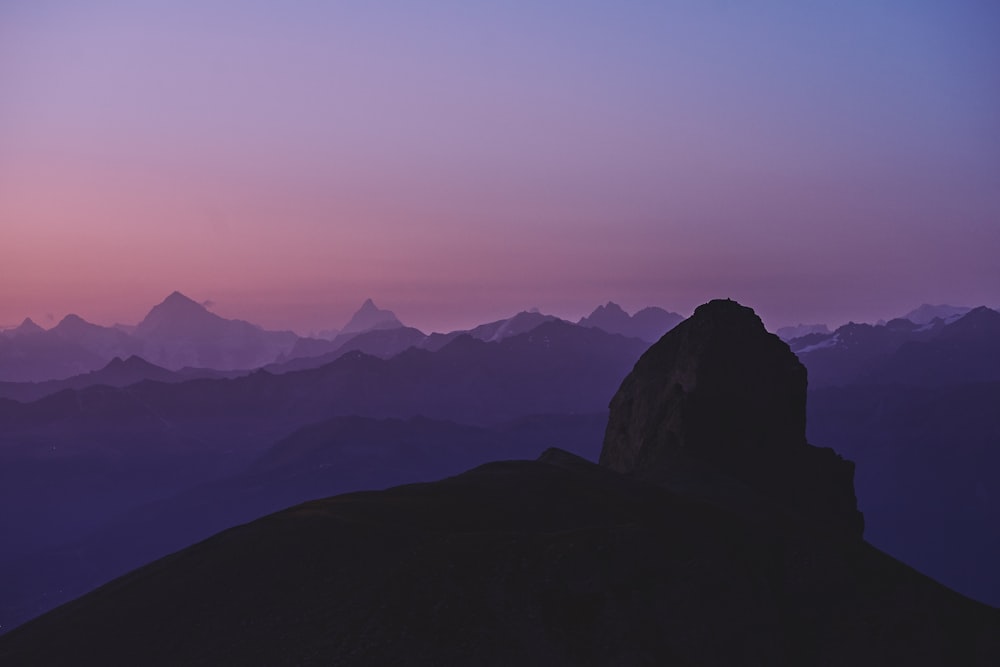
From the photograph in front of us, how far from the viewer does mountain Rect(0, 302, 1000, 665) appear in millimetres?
43312

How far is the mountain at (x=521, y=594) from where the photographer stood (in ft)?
142

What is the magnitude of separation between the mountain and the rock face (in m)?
27.0

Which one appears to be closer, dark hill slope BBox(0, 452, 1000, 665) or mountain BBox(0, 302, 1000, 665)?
dark hill slope BBox(0, 452, 1000, 665)

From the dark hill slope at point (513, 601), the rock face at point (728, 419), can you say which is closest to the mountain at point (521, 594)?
the dark hill slope at point (513, 601)

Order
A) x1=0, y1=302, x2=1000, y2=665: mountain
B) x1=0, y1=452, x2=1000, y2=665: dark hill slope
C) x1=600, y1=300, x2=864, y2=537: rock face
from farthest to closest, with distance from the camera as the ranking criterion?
x1=600, y1=300, x2=864, y2=537: rock face, x1=0, y1=302, x2=1000, y2=665: mountain, x1=0, y1=452, x2=1000, y2=665: dark hill slope

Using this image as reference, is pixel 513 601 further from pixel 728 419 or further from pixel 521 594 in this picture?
pixel 728 419

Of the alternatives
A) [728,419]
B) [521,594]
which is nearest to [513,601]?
[521,594]

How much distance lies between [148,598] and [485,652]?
804 inches

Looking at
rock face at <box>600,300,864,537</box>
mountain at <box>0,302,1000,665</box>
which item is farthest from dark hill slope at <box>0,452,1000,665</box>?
rock face at <box>600,300,864,537</box>

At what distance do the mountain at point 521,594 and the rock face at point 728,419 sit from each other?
27.0 m

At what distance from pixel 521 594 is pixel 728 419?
54.2 metres

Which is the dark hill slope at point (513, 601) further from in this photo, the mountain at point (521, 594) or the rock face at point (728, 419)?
the rock face at point (728, 419)

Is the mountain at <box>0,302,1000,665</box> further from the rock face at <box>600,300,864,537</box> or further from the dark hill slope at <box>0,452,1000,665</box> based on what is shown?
the rock face at <box>600,300,864,537</box>

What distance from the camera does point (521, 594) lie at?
4562 cm
